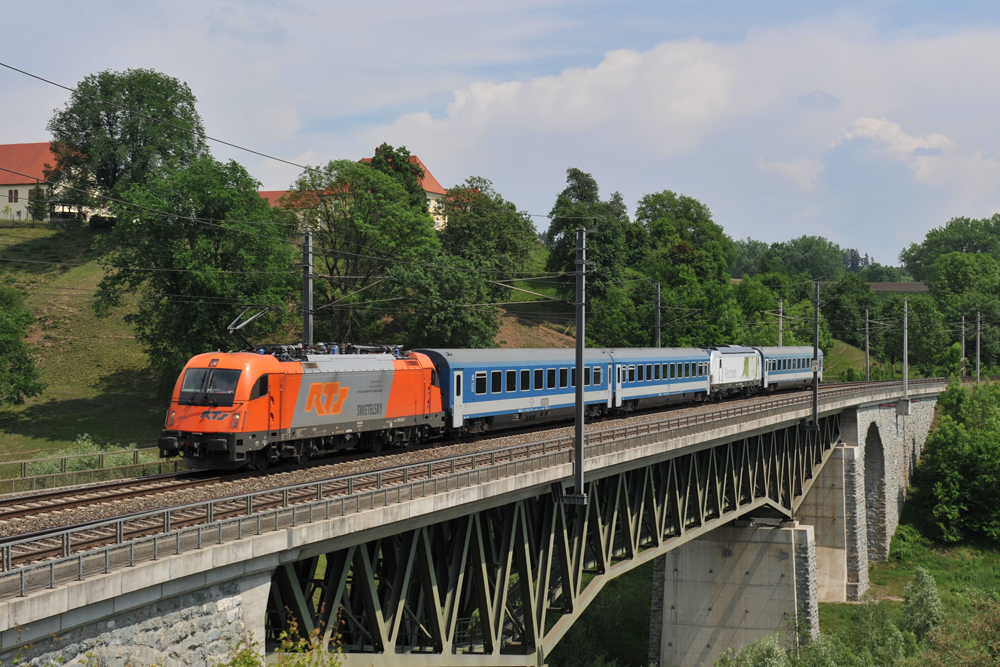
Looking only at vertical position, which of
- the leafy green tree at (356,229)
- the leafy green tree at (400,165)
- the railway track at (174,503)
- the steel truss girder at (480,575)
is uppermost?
the leafy green tree at (400,165)

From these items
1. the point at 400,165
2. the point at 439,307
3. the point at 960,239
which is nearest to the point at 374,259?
the point at 439,307

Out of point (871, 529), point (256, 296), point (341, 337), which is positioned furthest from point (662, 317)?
point (256, 296)

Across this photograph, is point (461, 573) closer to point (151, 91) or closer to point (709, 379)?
point (709, 379)

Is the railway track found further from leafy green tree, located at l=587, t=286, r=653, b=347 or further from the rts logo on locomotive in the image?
leafy green tree, located at l=587, t=286, r=653, b=347

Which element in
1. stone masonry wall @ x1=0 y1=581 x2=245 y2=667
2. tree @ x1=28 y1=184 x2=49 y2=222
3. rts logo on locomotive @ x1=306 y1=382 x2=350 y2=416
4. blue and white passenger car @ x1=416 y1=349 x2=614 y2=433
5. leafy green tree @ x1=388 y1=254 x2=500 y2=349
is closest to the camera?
stone masonry wall @ x1=0 y1=581 x2=245 y2=667

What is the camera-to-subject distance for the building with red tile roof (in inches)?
3964

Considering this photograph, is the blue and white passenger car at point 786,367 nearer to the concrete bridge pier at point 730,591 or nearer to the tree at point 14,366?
the concrete bridge pier at point 730,591

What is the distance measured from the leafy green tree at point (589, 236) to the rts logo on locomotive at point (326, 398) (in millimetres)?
65780

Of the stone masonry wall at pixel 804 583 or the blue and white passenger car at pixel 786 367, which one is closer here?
the stone masonry wall at pixel 804 583

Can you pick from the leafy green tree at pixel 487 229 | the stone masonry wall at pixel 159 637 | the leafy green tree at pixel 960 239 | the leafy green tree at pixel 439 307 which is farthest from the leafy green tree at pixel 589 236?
the leafy green tree at pixel 960 239

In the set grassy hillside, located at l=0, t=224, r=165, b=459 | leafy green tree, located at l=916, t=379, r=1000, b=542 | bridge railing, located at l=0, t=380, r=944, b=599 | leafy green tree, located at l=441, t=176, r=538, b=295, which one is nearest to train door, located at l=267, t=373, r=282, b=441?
bridge railing, located at l=0, t=380, r=944, b=599

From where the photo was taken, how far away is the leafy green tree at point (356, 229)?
6322cm

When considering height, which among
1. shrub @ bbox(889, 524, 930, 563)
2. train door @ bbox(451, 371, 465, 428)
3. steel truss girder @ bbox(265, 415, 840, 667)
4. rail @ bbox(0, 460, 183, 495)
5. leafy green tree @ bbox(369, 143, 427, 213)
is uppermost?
leafy green tree @ bbox(369, 143, 427, 213)

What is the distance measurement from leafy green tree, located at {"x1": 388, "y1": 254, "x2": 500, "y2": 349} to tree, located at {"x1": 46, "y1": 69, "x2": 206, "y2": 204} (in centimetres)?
2362
